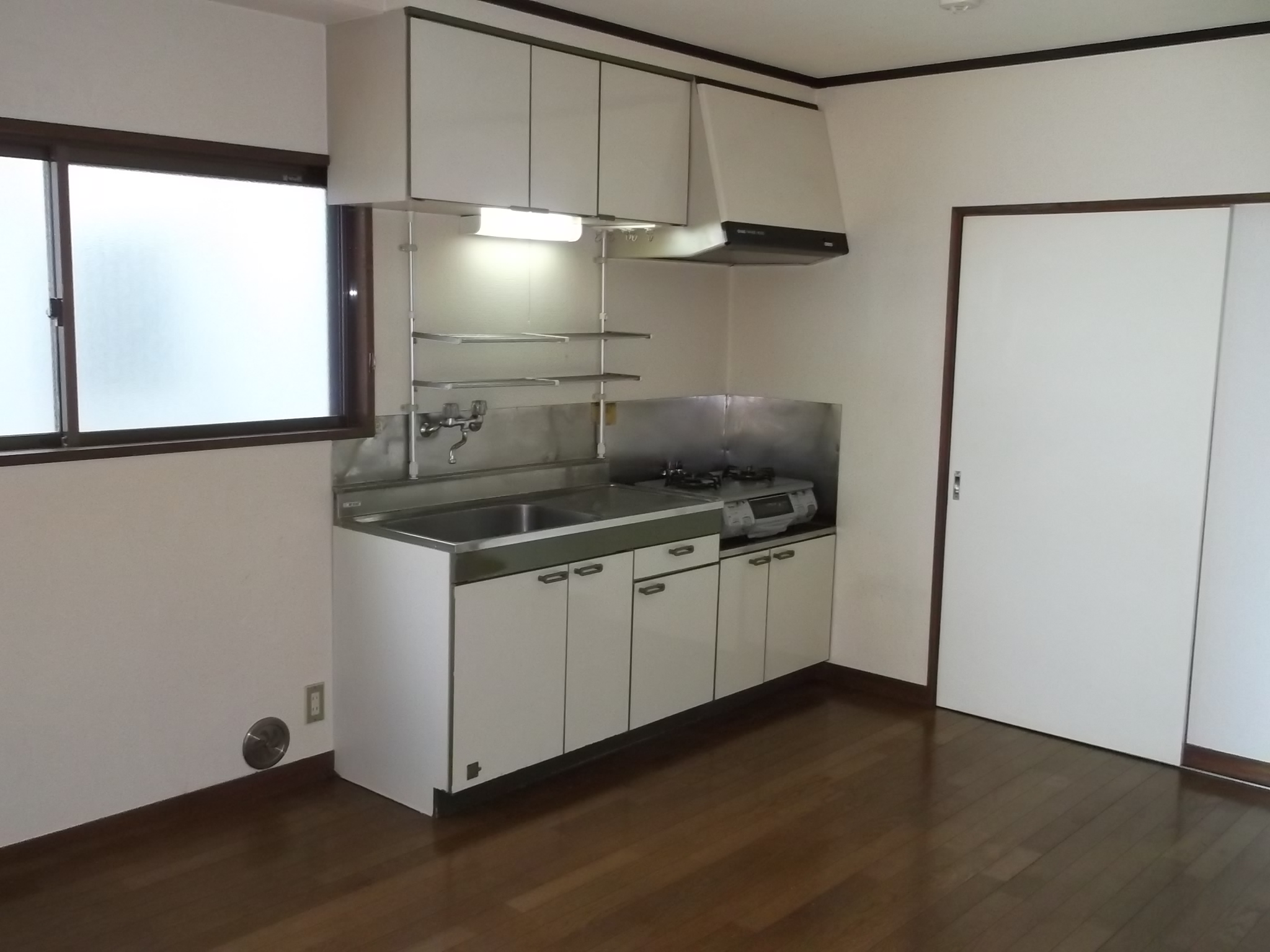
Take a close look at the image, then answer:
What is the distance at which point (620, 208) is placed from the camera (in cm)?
412

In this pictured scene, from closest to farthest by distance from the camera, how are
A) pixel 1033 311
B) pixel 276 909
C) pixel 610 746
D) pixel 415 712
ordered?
1. pixel 276 909
2. pixel 415 712
3. pixel 610 746
4. pixel 1033 311

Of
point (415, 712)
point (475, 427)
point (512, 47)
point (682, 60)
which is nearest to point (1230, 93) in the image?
point (682, 60)

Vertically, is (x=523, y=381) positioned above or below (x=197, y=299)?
below

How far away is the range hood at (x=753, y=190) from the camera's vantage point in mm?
4340

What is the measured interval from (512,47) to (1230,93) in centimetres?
248

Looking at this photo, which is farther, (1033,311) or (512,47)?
(1033,311)

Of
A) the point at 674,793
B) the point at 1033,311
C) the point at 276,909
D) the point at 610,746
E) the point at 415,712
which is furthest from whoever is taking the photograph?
the point at 1033,311

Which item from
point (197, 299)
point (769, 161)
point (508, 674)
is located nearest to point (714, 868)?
point (508, 674)

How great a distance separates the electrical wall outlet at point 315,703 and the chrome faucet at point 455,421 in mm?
931

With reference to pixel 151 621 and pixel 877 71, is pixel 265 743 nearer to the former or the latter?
pixel 151 621

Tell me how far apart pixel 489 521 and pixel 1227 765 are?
9.45 ft

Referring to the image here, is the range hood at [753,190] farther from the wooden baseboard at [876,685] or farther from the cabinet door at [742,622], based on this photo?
the wooden baseboard at [876,685]

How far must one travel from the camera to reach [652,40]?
4.26 meters

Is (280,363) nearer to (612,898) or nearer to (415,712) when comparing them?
(415,712)
